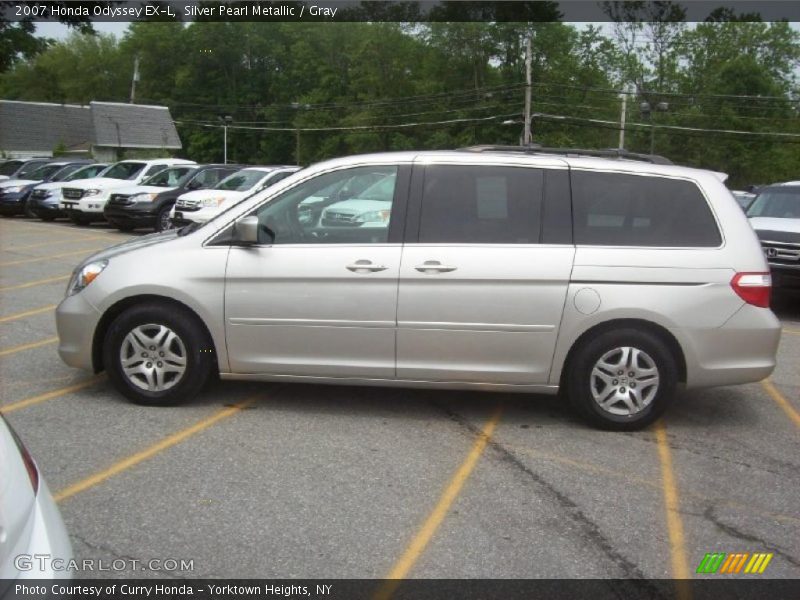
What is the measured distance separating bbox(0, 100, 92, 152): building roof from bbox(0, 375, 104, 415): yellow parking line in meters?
60.8

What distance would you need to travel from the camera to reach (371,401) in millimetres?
6121

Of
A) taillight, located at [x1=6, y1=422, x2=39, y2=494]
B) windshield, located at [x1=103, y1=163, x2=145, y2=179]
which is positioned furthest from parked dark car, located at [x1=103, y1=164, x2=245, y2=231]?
taillight, located at [x1=6, y1=422, x2=39, y2=494]

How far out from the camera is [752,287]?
5.40 meters

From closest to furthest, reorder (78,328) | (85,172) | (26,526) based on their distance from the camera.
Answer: (26,526)
(78,328)
(85,172)

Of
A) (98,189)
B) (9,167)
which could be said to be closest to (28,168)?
(9,167)

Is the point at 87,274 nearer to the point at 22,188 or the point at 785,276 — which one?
the point at 785,276

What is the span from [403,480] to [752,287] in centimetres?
269

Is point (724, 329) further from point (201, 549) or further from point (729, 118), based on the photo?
point (729, 118)

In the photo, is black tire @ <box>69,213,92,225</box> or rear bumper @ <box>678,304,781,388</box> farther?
black tire @ <box>69,213,92,225</box>

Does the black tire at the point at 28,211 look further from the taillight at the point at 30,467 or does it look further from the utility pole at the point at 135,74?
the utility pole at the point at 135,74

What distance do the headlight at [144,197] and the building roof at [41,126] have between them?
4794 centimetres

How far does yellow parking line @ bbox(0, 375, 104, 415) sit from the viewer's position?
5652 mm

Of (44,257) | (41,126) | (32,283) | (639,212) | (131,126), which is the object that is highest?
(131,126)

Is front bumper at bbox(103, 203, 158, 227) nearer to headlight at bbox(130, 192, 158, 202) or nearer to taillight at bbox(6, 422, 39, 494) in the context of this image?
headlight at bbox(130, 192, 158, 202)
